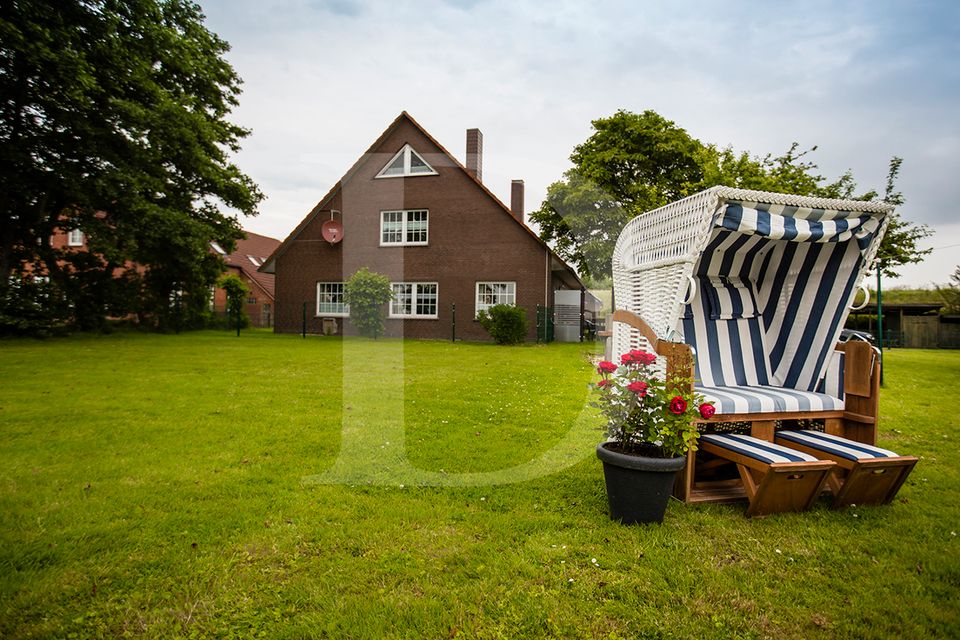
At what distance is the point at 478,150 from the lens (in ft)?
69.7

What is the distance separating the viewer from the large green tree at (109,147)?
43.8 ft

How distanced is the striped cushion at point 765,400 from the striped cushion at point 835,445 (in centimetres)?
19

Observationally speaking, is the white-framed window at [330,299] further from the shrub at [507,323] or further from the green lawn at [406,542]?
the green lawn at [406,542]

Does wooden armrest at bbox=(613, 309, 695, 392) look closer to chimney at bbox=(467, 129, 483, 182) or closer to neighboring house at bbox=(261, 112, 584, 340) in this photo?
neighboring house at bbox=(261, 112, 584, 340)

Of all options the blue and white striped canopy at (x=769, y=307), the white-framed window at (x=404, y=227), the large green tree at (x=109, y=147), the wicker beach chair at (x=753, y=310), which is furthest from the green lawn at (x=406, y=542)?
Result: the white-framed window at (x=404, y=227)

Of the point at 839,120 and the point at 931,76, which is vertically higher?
the point at 839,120

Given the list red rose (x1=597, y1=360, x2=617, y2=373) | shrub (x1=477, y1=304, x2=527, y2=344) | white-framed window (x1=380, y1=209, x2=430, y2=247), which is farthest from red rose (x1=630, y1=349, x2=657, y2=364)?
white-framed window (x1=380, y1=209, x2=430, y2=247)

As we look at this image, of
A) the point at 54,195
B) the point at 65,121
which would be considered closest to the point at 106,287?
the point at 54,195

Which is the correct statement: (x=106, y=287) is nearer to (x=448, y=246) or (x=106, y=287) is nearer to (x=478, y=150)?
(x=448, y=246)

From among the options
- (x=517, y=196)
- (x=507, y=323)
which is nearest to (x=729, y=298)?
(x=507, y=323)

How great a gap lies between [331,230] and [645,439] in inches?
741

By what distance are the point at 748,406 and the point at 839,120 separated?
21.9 feet

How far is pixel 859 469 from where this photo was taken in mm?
3207

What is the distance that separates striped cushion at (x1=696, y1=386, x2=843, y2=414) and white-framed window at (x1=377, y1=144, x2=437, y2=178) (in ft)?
55.2
